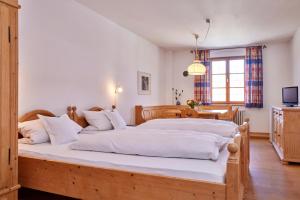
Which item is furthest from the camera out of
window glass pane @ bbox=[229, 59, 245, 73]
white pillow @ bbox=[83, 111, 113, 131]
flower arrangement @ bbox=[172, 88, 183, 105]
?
flower arrangement @ bbox=[172, 88, 183, 105]

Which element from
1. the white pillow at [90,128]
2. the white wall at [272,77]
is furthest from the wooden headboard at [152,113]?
the white wall at [272,77]

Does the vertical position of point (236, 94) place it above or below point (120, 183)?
above

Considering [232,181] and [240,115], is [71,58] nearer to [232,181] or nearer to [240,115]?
[232,181]

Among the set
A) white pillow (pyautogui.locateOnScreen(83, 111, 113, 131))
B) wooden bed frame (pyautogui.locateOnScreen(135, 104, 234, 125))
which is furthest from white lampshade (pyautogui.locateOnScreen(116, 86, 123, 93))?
white pillow (pyautogui.locateOnScreen(83, 111, 113, 131))

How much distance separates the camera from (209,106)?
6672 mm

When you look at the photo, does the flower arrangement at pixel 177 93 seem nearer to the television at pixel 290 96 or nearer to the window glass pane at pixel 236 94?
the window glass pane at pixel 236 94

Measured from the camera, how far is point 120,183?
1.81 m

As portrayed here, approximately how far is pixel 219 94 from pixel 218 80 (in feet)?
1.31

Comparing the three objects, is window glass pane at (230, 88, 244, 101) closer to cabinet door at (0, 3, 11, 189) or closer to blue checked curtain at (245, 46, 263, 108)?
blue checked curtain at (245, 46, 263, 108)

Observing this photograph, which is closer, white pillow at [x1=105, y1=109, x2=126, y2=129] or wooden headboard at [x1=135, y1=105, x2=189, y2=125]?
white pillow at [x1=105, y1=109, x2=126, y2=129]

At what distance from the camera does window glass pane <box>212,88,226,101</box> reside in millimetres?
6898

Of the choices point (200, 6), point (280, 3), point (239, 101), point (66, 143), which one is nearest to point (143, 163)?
point (66, 143)

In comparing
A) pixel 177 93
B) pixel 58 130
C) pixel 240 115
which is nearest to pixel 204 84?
pixel 177 93

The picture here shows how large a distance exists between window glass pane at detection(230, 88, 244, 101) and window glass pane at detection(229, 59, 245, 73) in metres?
0.52
